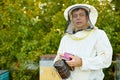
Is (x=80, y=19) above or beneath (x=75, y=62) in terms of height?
above

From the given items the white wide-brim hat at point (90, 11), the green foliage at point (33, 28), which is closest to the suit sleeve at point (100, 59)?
the white wide-brim hat at point (90, 11)

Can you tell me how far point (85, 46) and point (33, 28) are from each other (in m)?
2.37

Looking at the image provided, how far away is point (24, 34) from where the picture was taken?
5281 mm

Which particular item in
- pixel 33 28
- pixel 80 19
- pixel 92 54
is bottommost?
pixel 33 28

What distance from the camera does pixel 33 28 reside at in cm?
547

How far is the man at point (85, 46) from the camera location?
312 centimetres

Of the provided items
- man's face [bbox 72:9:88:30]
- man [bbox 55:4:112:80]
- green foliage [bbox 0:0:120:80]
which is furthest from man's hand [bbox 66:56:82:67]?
green foliage [bbox 0:0:120:80]

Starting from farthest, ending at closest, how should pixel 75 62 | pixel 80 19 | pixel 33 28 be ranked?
pixel 33 28, pixel 80 19, pixel 75 62

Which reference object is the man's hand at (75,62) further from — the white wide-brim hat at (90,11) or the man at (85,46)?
the white wide-brim hat at (90,11)

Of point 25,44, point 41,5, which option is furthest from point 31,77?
point 41,5

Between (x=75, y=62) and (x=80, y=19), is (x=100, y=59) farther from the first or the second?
(x=80, y=19)

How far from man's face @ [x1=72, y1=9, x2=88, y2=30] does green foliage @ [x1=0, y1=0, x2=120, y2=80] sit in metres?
1.82

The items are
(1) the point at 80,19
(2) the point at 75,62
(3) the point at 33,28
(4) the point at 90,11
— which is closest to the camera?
(2) the point at 75,62

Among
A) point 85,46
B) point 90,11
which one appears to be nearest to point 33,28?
point 90,11
